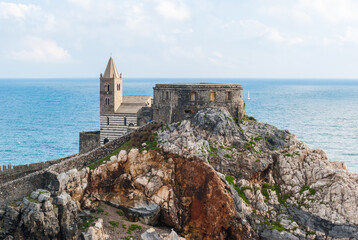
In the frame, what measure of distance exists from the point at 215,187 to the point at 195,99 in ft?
40.4

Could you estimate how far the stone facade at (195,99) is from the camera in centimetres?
4694

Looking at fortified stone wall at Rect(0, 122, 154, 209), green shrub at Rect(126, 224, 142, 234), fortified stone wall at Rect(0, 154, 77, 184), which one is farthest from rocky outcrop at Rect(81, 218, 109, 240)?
fortified stone wall at Rect(0, 154, 77, 184)

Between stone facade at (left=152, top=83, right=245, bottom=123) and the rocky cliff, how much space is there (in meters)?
2.85

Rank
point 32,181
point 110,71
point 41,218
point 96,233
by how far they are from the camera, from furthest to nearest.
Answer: point 110,71, point 32,181, point 96,233, point 41,218

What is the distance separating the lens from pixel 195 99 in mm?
47219

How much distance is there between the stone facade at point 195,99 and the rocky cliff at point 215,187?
285cm

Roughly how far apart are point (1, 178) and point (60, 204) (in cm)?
1070

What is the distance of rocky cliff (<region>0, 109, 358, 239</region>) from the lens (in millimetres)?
37781

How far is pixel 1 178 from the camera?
39938 millimetres

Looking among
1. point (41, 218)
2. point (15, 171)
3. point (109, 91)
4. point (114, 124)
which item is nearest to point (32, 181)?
point (41, 218)

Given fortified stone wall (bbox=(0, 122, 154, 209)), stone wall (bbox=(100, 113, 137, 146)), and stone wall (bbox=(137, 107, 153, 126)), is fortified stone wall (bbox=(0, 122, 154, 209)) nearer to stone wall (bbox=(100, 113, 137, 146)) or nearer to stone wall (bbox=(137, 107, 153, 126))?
stone wall (bbox=(100, 113, 137, 146))

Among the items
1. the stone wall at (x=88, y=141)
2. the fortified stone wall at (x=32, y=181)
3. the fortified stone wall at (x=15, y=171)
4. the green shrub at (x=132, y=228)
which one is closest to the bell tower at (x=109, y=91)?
the stone wall at (x=88, y=141)

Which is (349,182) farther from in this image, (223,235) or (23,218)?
(23,218)

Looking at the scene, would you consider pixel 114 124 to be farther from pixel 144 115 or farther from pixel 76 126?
pixel 76 126
